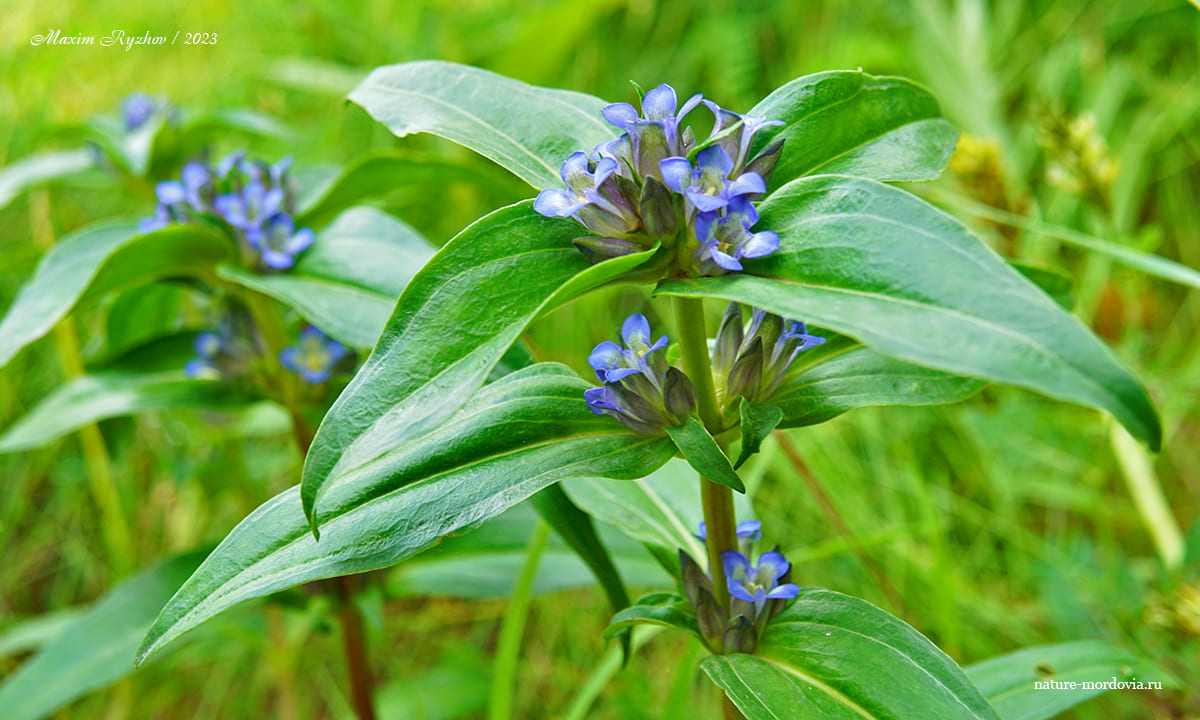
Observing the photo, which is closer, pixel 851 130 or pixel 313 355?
pixel 851 130

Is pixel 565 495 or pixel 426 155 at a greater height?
pixel 426 155

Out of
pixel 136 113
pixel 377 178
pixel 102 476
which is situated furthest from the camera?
pixel 102 476

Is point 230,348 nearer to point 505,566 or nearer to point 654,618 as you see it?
point 505,566

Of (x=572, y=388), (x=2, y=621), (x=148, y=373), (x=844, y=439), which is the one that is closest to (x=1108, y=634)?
(x=844, y=439)

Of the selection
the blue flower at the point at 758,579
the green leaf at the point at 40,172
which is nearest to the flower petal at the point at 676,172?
the blue flower at the point at 758,579

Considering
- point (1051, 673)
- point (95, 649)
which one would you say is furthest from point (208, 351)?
point (1051, 673)

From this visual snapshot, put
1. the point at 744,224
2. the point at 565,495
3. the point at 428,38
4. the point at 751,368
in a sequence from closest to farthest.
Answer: the point at 744,224, the point at 751,368, the point at 565,495, the point at 428,38

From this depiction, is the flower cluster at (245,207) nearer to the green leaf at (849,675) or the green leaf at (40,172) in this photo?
the green leaf at (40,172)

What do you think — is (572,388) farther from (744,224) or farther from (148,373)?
(148,373)
